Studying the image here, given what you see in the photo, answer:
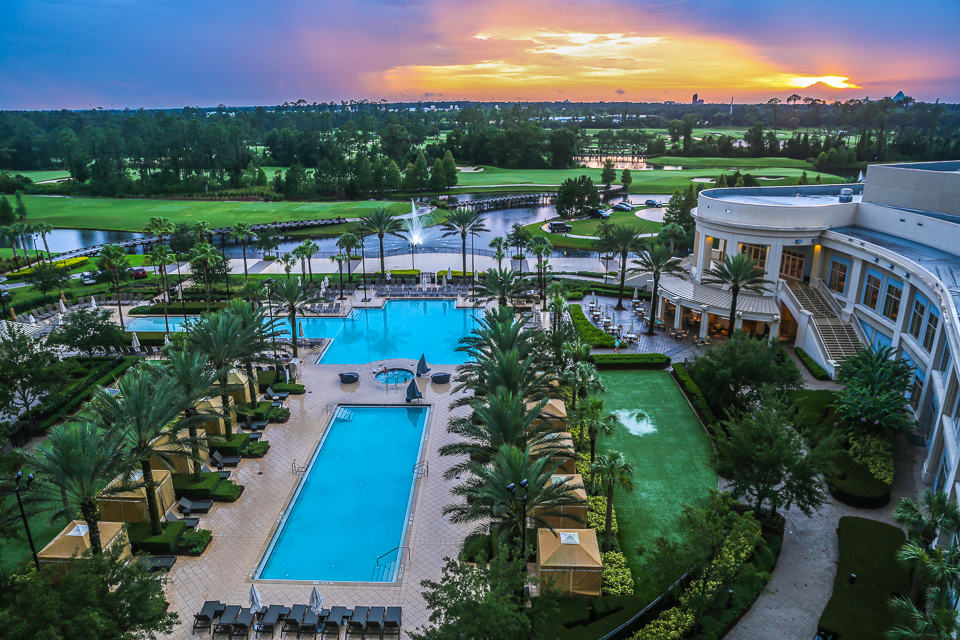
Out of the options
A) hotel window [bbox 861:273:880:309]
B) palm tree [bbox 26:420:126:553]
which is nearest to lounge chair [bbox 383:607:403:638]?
palm tree [bbox 26:420:126:553]

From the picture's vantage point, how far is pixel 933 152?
139 metres

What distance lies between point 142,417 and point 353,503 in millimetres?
9165

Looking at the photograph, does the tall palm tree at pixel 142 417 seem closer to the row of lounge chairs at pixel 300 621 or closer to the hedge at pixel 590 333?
the row of lounge chairs at pixel 300 621

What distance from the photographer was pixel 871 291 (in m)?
38.9

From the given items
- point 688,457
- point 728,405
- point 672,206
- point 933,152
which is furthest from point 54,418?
point 933,152

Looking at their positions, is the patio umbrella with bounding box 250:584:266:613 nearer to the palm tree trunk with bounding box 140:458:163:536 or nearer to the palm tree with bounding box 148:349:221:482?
the palm tree trunk with bounding box 140:458:163:536

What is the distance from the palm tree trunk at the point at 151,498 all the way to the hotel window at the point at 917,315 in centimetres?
3570

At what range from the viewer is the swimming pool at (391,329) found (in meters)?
44.0

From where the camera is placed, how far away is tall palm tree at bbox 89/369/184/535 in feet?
74.3

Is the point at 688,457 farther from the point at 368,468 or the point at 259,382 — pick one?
the point at 259,382

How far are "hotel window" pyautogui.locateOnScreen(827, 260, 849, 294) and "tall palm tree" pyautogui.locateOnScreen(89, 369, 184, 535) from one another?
40.6m

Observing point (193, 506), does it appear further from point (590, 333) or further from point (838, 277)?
point (838, 277)

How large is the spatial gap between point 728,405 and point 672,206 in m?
51.9

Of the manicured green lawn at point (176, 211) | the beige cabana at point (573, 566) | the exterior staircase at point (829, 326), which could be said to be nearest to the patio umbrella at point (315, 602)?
the beige cabana at point (573, 566)
